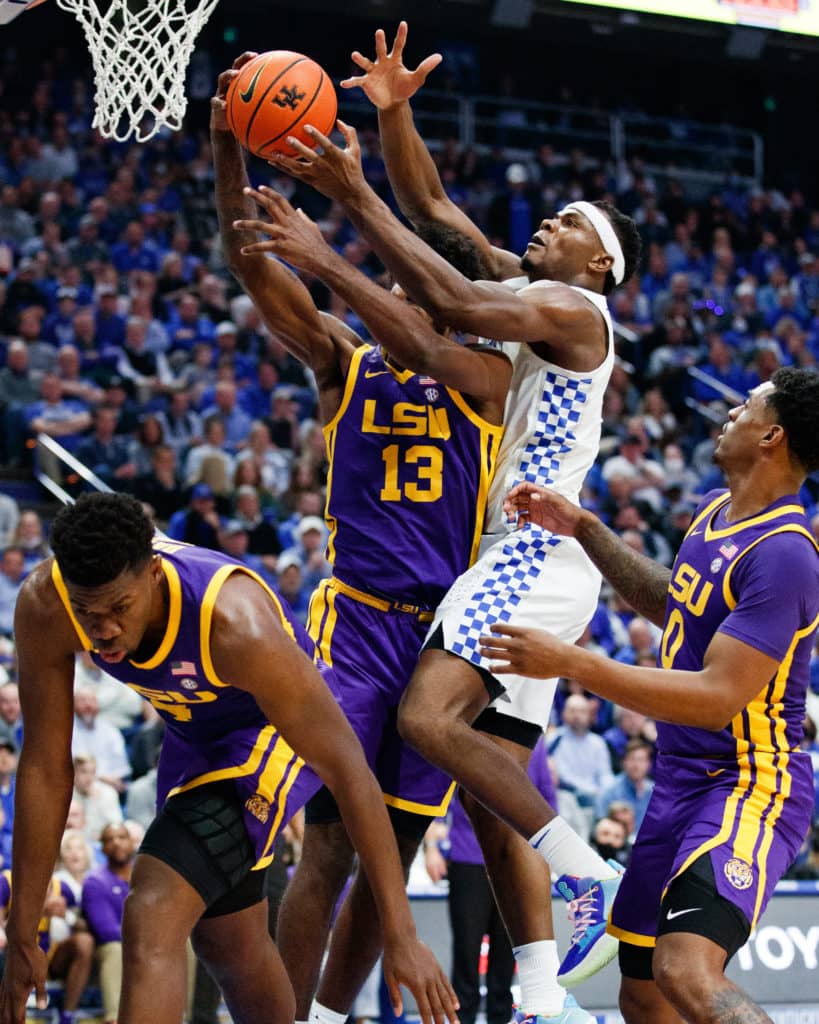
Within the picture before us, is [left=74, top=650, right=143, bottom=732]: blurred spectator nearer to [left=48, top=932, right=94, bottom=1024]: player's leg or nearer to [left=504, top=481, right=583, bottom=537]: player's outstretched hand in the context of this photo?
[left=48, top=932, right=94, bottom=1024]: player's leg

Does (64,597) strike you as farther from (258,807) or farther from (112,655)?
(258,807)

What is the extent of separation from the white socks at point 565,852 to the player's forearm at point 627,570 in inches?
32.1

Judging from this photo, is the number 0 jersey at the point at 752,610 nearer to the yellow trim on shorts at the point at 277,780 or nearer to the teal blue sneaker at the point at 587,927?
the teal blue sneaker at the point at 587,927

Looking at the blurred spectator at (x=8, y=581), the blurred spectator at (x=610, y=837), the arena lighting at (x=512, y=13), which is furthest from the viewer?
the arena lighting at (x=512, y=13)

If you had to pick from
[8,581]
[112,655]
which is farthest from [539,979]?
[8,581]

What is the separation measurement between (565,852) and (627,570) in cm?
98

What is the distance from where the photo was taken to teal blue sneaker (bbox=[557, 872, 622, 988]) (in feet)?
14.7

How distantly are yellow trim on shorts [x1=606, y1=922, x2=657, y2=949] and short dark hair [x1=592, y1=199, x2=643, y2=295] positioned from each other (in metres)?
2.30

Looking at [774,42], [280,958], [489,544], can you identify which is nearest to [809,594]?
[489,544]

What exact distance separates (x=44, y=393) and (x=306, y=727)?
876cm

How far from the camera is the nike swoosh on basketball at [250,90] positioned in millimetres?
4723

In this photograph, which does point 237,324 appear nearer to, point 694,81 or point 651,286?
point 651,286

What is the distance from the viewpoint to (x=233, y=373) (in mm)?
13562

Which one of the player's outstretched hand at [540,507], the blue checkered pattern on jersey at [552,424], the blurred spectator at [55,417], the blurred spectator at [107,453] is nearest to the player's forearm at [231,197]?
the blue checkered pattern on jersey at [552,424]
